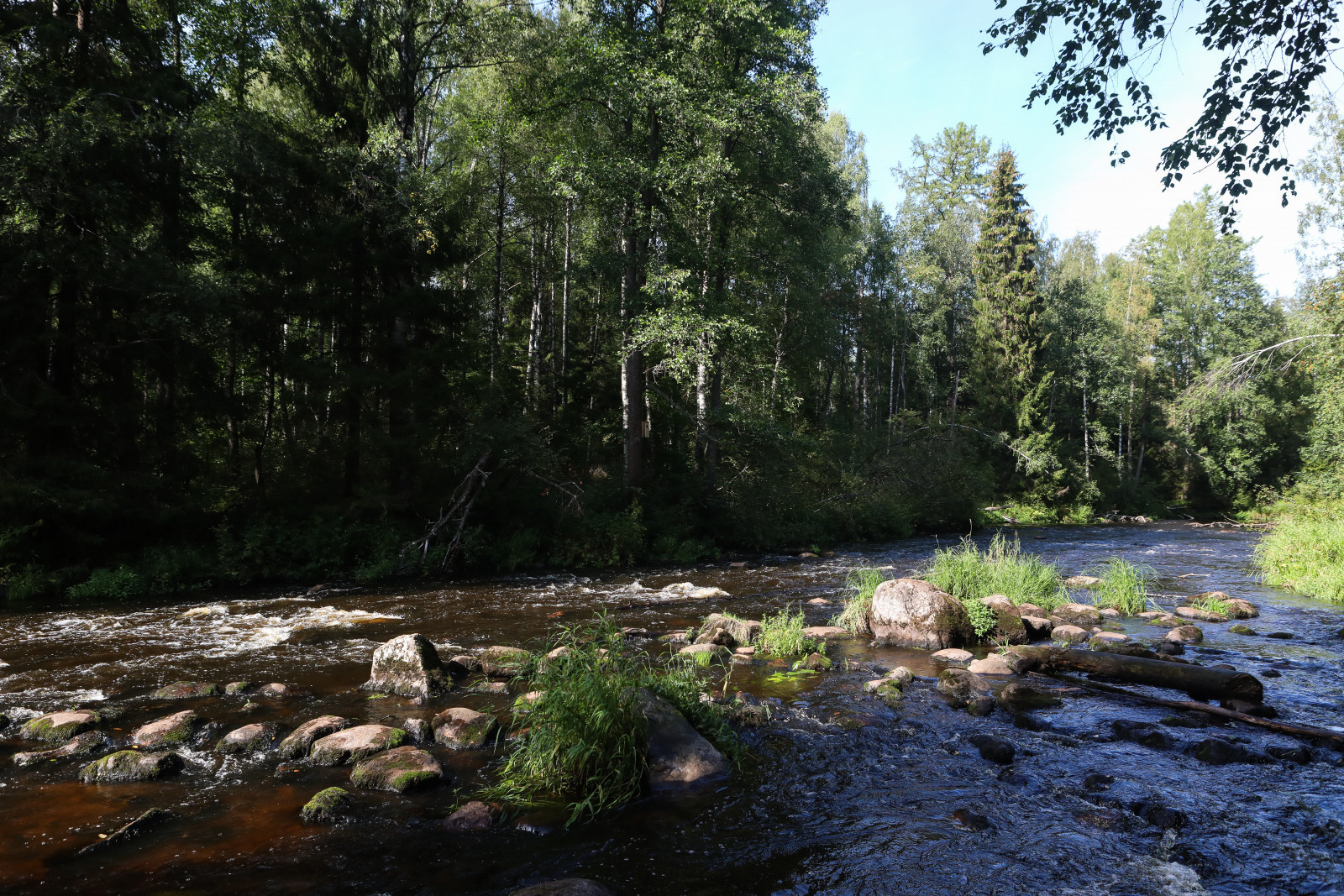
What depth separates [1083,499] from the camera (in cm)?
3750

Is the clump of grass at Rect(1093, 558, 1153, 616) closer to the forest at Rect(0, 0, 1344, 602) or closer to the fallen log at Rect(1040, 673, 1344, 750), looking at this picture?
the forest at Rect(0, 0, 1344, 602)

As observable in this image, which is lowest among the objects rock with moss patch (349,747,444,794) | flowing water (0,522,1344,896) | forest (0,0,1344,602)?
flowing water (0,522,1344,896)

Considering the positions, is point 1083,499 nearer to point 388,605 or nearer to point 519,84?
point 519,84

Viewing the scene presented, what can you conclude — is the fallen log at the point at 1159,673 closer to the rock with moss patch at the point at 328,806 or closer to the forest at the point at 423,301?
the forest at the point at 423,301

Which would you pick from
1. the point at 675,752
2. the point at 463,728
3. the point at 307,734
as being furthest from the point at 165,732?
the point at 675,752

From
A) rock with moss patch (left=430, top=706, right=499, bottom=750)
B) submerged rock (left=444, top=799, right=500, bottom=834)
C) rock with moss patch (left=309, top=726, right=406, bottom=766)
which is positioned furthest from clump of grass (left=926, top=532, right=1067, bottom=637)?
rock with moss patch (left=309, top=726, right=406, bottom=766)

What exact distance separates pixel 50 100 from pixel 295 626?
35.0ft

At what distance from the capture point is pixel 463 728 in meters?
5.77

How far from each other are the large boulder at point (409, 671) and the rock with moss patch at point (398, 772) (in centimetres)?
177

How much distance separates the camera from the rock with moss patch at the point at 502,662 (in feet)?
24.4

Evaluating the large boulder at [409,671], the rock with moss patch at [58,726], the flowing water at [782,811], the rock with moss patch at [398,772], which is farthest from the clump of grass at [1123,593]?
the rock with moss patch at [58,726]

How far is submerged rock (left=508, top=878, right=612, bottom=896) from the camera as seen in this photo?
11.3 feet

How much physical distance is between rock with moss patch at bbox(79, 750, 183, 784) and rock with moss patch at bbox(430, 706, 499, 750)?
1.92 metres

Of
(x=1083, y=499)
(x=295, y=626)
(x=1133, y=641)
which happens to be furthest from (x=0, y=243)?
(x=1083, y=499)
